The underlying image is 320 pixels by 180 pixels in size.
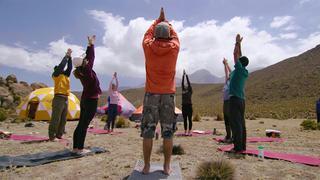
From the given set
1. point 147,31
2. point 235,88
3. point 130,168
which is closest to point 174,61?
point 147,31

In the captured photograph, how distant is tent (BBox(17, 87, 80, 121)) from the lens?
63.1ft

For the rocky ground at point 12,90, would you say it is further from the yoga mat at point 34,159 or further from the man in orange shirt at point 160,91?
the man in orange shirt at point 160,91

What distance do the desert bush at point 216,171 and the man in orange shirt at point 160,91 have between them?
54 cm

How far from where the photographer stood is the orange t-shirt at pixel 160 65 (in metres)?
4.79

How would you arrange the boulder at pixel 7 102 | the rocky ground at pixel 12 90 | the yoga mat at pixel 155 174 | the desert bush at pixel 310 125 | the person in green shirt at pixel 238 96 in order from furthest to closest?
the rocky ground at pixel 12 90 → the boulder at pixel 7 102 → the desert bush at pixel 310 125 → the person in green shirt at pixel 238 96 → the yoga mat at pixel 155 174

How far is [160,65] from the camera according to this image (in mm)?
4789

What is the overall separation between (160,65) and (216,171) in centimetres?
180

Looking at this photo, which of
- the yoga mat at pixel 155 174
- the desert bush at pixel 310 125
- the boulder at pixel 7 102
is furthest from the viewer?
the boulder at pixel 7 102

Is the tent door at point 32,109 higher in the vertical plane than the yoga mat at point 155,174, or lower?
higher

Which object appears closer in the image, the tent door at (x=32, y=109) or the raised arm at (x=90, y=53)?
the raised arm at (x=90, y=53)

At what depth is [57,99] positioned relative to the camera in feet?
29.1

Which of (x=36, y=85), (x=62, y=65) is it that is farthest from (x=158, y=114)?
(x=36, y=85)

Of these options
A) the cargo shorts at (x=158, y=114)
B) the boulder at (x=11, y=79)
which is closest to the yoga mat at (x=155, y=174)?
the cargo shorts at (x=158, y=114)

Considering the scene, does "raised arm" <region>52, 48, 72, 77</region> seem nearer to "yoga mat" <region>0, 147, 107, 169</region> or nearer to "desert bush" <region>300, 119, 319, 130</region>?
"yoga mat" <region>0, 147, 107, 169</region>
